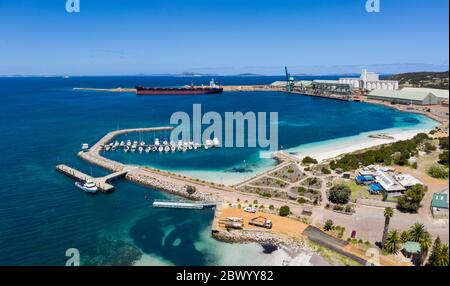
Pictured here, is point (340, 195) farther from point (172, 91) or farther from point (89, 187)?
point (172, 91)

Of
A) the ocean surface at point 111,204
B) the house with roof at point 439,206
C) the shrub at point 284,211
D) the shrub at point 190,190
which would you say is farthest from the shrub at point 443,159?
the shrub at point 190,190

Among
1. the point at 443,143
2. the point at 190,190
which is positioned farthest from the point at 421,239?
the point at 443,143

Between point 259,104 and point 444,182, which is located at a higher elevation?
point 259,104

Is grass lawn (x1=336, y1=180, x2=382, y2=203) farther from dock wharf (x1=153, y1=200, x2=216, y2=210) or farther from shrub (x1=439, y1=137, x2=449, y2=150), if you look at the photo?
shrub (x1=439, y1=137, x2=449, y2=150)

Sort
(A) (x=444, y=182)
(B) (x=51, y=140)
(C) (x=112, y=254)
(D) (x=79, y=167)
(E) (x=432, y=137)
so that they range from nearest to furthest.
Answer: (C) (x=112, y=254) → (A) (x=444, y=182) → (D) (x=79, y=167) → (E) (x=432, y=137) → (B) (x=51, y=140)

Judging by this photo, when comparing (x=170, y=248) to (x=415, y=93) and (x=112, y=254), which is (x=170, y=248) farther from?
(x=415, y=93)
